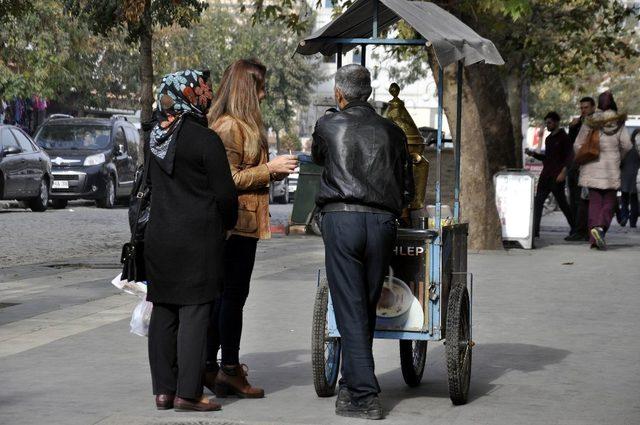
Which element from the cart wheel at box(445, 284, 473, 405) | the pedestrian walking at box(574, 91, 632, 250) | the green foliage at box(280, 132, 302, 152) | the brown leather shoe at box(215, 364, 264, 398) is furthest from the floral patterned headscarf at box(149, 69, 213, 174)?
the green foliage at box(280, 132, 302, 152)

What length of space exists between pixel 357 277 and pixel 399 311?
463mm

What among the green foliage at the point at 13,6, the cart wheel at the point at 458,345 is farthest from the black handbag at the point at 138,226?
the green foliage at the point at 13,6

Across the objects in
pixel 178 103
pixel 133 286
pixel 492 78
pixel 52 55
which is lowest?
pixel 133 286

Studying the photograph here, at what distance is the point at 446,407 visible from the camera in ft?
24.0

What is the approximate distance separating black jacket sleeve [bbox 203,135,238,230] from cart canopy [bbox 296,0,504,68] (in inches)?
49.9

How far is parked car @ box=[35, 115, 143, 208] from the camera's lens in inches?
1148

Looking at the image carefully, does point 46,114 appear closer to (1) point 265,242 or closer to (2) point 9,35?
(2) point 9,35

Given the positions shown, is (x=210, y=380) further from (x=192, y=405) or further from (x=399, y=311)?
(x=399, y=311)

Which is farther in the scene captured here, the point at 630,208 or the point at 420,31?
the point at 630,208

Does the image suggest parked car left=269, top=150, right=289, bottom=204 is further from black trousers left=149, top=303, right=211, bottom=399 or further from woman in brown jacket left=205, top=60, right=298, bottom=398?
black trousers left=149, top=303, right=211, bottom=399

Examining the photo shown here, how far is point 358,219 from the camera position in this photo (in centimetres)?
689

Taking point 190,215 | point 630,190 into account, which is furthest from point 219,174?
point 630,190

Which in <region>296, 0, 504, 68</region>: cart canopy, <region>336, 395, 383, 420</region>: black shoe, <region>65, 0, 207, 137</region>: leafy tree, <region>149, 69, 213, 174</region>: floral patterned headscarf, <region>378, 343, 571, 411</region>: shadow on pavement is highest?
<region>65, 0, 207, 137</region>: leafy tree

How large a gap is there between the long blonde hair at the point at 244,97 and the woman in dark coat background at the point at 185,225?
0.46 metres
